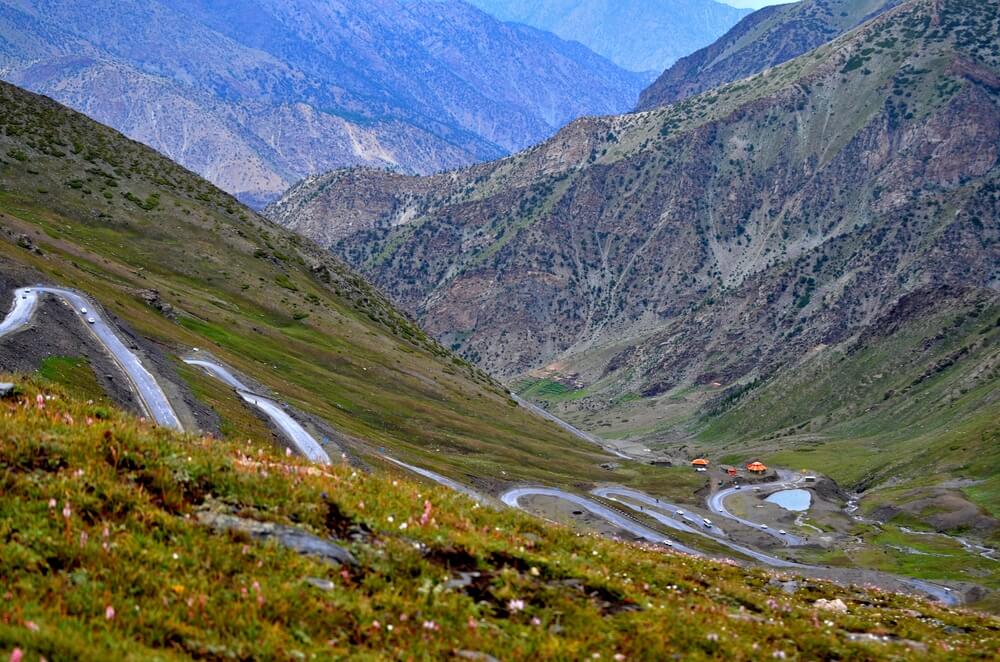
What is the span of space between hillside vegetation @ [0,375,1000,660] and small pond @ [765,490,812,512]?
119 m

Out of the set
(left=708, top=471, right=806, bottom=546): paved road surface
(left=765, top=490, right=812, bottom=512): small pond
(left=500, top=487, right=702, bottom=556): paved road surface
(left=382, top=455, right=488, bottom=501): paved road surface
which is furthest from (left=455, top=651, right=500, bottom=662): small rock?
(left=765, top=490, right=812, bottom=512): small pond

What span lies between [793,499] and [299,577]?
436ft

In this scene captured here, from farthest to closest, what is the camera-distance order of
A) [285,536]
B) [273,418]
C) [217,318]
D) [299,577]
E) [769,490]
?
[769,490], [217,318], [273,418], [285,536], [299,577]

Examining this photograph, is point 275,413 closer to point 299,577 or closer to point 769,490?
point 299,577

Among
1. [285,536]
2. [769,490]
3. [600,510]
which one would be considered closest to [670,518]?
[600,510]

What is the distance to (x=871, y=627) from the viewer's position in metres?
16.1

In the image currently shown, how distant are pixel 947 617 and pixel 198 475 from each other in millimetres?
15806

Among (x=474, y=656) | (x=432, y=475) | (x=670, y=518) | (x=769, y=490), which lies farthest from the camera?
(x=769, y=490)

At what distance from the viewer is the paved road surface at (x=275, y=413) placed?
56.4 m

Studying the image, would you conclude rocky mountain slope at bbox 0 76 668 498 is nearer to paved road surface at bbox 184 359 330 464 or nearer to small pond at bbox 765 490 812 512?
paved road surface at bbox 184 359 330 464

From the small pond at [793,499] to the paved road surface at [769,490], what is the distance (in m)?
2.88

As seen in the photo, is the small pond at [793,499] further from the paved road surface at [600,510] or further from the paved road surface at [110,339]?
the paved road surface at [110,339]

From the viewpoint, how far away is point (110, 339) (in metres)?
58.1

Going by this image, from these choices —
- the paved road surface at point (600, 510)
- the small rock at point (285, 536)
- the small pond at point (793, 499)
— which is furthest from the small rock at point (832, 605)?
the small pond at point (793, 499)
